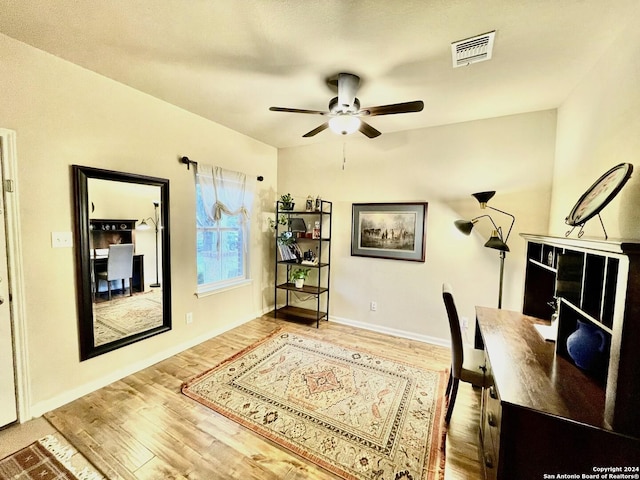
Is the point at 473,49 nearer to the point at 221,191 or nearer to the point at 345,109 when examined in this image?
the point at 345,109

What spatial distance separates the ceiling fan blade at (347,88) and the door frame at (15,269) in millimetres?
2302

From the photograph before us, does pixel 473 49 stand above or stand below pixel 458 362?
above

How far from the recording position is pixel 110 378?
2.34 metres

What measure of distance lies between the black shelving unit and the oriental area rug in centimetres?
96

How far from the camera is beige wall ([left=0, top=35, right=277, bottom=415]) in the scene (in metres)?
1.85

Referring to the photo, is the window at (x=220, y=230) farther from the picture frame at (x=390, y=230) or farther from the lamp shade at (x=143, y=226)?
the picture frame at (x=390, y=230)

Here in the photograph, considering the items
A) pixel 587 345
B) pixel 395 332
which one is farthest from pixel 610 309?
pixel 395 332

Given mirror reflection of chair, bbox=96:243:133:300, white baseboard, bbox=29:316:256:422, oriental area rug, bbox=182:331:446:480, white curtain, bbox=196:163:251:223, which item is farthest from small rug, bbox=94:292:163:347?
white curtain, bbox=196:163:251:223

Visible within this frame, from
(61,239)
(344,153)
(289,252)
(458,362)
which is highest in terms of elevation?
(344,153)

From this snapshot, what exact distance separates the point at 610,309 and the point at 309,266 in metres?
2.96

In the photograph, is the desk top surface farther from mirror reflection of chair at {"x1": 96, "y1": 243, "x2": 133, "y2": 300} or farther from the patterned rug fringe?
mirror reflection of chair at {"x1": 96, "y1": 243, "x2": 133, "y2": 300}

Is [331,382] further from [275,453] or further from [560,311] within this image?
[560,311]

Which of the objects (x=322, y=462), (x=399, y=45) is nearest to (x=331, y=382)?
(x=322, y=462)

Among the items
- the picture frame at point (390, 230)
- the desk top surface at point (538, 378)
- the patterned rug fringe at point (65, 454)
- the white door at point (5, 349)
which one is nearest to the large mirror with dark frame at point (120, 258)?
the white door at point (5, 349)
